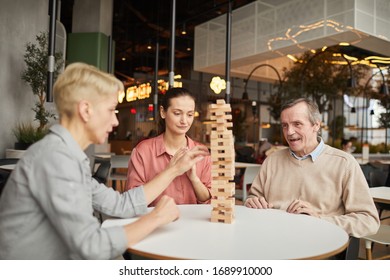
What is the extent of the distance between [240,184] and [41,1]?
4.76 metres

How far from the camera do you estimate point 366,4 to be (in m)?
6.06

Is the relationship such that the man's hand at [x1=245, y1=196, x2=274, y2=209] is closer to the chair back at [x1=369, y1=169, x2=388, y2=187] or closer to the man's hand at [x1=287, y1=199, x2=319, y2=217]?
the man's hand at [x1=287, y1=199, x2=319, y2=217]

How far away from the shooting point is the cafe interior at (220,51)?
A: 554cm

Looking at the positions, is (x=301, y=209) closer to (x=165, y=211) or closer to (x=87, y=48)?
(x=165, y=211)

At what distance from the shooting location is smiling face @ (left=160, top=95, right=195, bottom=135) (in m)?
2.09

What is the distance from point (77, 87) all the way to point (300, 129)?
1297 millimetres

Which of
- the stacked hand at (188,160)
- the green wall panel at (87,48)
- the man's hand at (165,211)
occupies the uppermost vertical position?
the green wall panel at (87,48)

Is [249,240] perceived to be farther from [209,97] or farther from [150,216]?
[209,97]

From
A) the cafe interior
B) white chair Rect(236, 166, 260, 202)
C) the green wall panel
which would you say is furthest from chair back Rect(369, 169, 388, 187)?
the green wall panel

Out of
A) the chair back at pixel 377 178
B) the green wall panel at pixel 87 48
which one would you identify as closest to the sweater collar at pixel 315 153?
the chair back at pixel 377 178

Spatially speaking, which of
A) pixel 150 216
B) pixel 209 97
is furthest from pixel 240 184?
pixel 209 97

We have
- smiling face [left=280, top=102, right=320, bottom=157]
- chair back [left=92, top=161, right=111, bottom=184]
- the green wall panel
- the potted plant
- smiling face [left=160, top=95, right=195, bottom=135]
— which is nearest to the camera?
smiling face [left=280, top=102, right=320, bottom=157]

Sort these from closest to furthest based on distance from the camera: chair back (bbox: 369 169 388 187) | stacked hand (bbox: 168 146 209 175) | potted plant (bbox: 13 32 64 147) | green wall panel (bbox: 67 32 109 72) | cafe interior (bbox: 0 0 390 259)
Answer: stacked hand (bbox: 168 146 209 175), chair back (bbox: 369 169 388 187), cafe interior (bbox: 0 0 390 259), potted plant (bbox: 13 32 64 147), green wall panel (bbox: 67 32 109 72)

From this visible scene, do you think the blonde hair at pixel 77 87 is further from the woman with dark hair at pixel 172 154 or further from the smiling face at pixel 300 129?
the smiling face at pixel 300 129
